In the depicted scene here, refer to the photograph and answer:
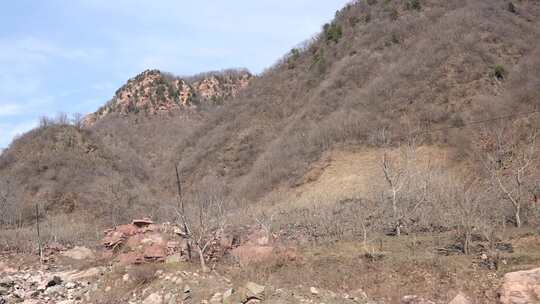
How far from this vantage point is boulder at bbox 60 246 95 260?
83.4 ft

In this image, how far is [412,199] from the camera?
23.8 meters

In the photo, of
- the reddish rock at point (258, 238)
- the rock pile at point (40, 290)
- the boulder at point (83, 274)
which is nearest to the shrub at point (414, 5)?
the reddish rock at point (258, 238)

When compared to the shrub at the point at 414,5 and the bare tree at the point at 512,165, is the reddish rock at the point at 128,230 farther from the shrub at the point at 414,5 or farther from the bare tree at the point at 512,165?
the shrub at the point at 414,5

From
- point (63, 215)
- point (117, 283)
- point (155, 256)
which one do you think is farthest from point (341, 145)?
point (63, 215)

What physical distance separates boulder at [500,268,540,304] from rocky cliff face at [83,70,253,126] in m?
78.8

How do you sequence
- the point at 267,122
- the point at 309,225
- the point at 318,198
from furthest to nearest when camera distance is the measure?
the point at 267,122, the point at 318,198, the point at 309,225

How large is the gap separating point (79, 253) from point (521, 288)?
22.6 meters

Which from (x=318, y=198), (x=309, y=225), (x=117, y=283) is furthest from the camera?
(x=318, y=198)

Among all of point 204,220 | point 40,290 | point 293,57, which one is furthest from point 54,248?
point 293,57

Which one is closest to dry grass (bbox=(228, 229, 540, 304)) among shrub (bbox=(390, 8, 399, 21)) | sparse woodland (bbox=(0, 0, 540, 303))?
sparse woodland (bbox=(0, 0, 540, 303))

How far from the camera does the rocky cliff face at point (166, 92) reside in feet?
306

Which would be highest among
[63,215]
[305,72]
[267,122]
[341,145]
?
[305,72]

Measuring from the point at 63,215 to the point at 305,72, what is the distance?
101ft

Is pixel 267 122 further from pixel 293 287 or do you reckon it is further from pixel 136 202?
pixel 293 287
